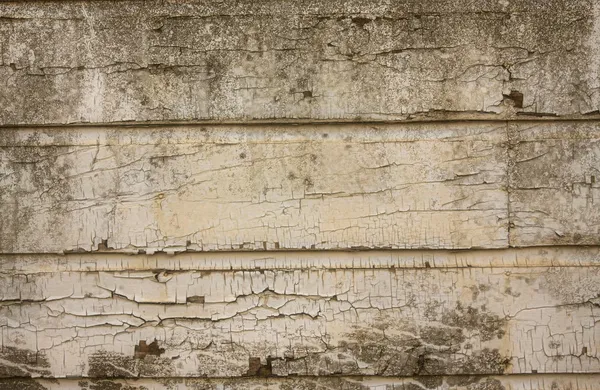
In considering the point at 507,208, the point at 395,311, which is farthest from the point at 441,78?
the point at 395,311

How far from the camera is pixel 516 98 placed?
3.52 feet

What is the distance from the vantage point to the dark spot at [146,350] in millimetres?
1106

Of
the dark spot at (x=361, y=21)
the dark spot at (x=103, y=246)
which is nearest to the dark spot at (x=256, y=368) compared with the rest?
the dark spot at (x=103, y=246)

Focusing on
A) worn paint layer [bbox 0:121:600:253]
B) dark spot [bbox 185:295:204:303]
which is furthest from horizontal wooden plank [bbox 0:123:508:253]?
dark spot [bbox 185:295:204:303]

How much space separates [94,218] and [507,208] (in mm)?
859

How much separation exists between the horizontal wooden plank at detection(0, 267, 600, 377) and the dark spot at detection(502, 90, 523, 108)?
34 cm

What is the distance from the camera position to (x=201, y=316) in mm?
1105

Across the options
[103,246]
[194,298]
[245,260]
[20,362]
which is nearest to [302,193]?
[245,260]

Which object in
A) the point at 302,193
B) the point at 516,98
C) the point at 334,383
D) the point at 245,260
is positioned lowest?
the point at 334,383

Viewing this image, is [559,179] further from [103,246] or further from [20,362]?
[20,362]

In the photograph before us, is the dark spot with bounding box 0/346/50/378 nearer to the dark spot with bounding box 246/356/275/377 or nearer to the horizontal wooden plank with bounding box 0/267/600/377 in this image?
the horizontal wooden plank with bounding box 0/267/600/377

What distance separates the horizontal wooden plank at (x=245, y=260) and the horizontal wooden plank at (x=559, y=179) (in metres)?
0.13

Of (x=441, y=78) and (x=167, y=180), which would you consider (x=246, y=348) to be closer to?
(x=167, y=180)

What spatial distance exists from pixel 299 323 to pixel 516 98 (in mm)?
647
